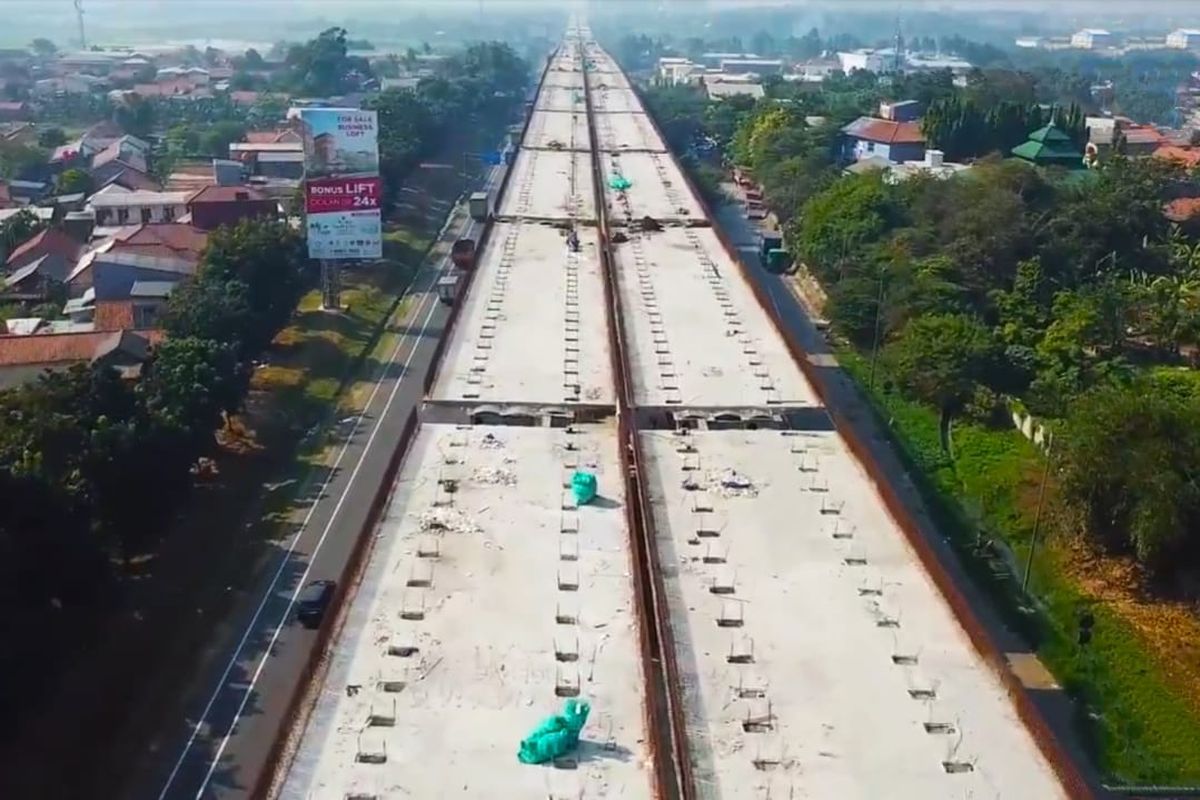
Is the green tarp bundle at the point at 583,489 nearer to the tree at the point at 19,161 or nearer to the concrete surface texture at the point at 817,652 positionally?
the concrete surface texture at the point at 817,652

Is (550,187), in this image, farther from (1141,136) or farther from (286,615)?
(1141,136)

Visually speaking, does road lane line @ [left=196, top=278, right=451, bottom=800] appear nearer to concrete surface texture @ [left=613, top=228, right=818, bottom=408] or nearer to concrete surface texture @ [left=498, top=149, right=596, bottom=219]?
concrete surface texture @ [left=613, top=228, right=818, bottom=408]

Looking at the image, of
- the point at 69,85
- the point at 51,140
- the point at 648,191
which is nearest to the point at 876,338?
the point at 648,191

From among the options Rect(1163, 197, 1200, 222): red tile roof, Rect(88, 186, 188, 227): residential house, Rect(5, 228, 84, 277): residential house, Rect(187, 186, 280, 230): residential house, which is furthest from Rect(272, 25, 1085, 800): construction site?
Rect(88, 186, 188, 227): residential house

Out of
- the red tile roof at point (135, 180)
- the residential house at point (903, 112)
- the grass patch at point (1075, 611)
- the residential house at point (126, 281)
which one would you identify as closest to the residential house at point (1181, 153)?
the residential house at point (903, 112)

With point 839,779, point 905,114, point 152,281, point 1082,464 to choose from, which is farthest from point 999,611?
point 905,114

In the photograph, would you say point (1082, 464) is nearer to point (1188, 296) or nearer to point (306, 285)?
point (1188, 296)
